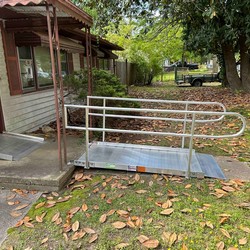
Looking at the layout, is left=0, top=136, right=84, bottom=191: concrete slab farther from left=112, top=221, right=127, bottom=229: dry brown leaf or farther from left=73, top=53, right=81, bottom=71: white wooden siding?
left=73, top=53, right=81, bottom=71: white wooden siding

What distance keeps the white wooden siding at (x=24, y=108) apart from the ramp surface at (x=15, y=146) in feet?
1.49

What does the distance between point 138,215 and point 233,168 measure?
190 centimetres

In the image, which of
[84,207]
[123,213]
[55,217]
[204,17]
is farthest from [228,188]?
[204,17]

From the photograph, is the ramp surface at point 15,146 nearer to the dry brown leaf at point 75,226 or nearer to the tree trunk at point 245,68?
the dry brown leaf at point 75,226

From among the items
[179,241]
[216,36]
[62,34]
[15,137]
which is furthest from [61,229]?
[216,36]

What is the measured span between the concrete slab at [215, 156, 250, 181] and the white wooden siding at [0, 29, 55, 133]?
162 inches

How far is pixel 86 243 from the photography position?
2230 millimetres

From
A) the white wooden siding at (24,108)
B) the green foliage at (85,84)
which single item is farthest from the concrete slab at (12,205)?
the green foliage at (85,84)

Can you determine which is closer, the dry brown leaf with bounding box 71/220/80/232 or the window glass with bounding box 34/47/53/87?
the dry brown leaf with bounding box 71/220/80/232

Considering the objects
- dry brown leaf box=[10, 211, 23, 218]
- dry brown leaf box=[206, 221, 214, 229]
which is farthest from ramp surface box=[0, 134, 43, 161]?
dry brown leaf box=[206, 221, 214, 229]

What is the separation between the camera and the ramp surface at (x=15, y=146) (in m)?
3.83

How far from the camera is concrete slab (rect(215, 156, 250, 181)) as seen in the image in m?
3.45

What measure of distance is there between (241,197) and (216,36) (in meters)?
7.47

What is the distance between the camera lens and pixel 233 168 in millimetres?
3717
